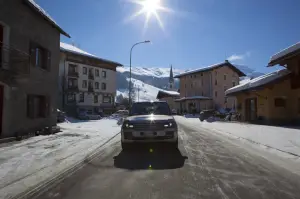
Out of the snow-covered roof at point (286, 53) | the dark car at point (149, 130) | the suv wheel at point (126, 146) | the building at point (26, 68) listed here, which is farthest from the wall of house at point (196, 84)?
the dark car at point (149, 130)

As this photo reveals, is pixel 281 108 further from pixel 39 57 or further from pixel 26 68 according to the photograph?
pixel 26 68

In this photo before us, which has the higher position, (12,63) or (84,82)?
(84,82)

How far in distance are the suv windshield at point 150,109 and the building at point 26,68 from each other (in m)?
5.49

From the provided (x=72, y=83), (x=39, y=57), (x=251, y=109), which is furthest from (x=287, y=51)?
(x=72, y=83)

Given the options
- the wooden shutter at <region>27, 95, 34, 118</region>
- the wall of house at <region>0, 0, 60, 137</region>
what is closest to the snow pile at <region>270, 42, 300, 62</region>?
the wall of house at <region>0, 0, 60, 137</region>

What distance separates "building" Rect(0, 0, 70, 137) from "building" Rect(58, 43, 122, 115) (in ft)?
98.6

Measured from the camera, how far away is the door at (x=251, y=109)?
24741 mm

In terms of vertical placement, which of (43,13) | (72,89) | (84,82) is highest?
(84,82)

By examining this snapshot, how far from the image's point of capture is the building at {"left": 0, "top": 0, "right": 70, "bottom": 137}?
428 inches

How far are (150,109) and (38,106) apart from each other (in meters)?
7.95

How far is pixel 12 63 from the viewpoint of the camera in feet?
36.4

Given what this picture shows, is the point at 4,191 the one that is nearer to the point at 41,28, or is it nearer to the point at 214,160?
the point at 214,160

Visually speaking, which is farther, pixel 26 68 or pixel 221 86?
pixel 221 86

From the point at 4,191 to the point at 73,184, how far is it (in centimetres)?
114
